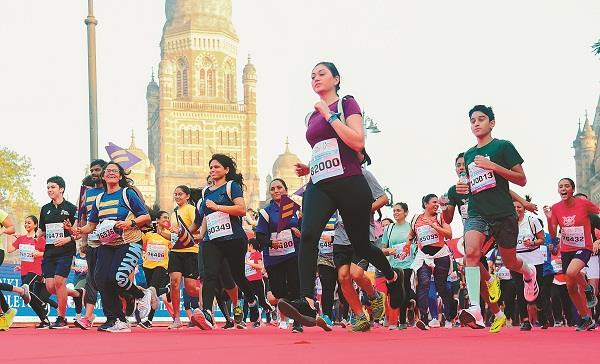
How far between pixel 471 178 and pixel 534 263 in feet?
16.5

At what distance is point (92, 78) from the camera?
59.4ft

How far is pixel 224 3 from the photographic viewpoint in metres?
144

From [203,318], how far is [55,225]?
2843 millimetres

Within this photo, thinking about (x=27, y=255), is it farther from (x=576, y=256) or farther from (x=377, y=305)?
(x=576, y=256)

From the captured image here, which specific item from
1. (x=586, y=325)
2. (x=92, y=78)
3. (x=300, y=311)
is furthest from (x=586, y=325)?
(x=92, y=78)

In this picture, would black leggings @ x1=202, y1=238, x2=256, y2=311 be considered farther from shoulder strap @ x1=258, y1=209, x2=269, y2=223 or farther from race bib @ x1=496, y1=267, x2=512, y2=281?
race bib @ x1=496, y1=267, x2=512, y2=281

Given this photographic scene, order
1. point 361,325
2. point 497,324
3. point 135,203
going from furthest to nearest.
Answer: point 135,203 < point 361,325 < point 497,324

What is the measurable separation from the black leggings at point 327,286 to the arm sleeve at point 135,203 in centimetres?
250

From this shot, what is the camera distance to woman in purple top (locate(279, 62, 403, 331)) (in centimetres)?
808

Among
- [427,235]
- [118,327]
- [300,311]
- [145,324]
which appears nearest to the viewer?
[300,311]

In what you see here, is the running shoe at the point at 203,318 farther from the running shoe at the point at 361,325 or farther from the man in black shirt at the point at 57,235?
the man in black shirt at the point at 57,235

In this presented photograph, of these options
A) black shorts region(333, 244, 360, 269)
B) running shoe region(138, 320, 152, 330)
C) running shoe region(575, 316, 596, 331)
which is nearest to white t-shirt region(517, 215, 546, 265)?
running shoe region(575, 316, 596, 331)

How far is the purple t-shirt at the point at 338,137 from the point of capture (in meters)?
8.24

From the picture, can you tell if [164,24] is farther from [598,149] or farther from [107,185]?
[107,185]
